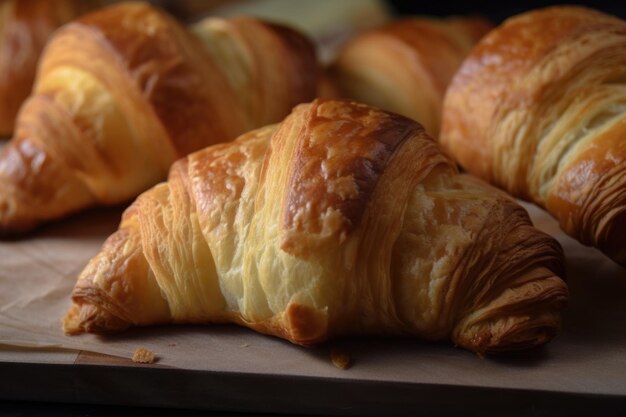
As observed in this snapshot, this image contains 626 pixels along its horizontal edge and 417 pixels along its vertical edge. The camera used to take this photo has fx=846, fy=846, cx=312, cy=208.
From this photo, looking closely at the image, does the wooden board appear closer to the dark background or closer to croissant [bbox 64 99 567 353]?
croissant [bbox 64 99 567 353]

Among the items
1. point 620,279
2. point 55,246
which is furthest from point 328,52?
point 620,279

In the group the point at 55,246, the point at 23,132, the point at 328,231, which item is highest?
the point at 328,231

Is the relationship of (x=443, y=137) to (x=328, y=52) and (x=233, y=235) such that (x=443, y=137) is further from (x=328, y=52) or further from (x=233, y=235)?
(x=328, y=52)

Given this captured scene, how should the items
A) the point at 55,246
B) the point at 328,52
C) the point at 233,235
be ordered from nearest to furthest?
1. the point at 233,235
2. the point at 55,246
3. the point at 328,52

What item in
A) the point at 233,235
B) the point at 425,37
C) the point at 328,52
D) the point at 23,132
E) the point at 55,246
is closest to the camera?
the point at 233,235

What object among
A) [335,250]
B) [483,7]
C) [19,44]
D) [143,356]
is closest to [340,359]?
[335,250]

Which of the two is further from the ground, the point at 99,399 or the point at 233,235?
the point at 233,235

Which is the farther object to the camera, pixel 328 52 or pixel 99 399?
pixel 328 52

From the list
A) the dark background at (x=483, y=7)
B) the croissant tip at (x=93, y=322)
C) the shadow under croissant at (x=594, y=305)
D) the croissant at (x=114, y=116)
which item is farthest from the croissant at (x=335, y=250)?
the dark background at (x=483, y=7)

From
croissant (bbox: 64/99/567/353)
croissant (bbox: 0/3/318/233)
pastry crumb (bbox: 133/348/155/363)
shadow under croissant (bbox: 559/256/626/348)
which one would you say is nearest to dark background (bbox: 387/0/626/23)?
croissant (bbox: 0/3/318/233)
